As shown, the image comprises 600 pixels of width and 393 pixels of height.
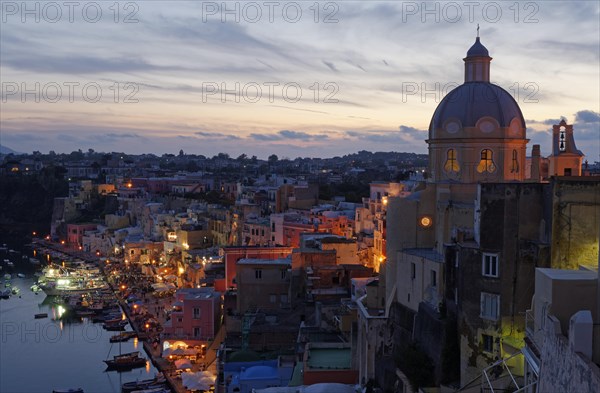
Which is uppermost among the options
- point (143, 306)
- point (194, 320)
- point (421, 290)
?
point (421, 290)

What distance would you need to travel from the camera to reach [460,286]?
372 inches

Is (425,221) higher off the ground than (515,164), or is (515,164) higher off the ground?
(515,164)

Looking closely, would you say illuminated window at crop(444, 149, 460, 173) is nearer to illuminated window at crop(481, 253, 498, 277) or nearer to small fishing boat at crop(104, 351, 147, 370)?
illuminated window at crop(481, 253, 498, 277)

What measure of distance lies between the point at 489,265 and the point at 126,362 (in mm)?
16411

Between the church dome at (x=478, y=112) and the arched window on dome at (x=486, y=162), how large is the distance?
354 millimetres

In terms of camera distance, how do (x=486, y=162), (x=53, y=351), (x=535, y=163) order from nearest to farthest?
(x=486, y=162) → (x=535, y=163) → (x=53, y=351)

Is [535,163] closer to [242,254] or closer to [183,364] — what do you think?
[242,254]

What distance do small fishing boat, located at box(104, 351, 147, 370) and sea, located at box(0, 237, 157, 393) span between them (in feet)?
0.61

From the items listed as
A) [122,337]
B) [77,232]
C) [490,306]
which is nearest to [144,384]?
[122,337]

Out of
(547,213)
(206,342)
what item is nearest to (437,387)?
(547,213)

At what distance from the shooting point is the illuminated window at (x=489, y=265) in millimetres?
9005

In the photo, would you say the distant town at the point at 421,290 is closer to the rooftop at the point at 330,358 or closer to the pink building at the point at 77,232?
the rooftop at the point at 330,358

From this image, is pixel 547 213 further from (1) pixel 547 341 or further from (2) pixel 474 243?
(1) pixel 547 341

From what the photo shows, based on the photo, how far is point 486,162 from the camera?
1299 cm
